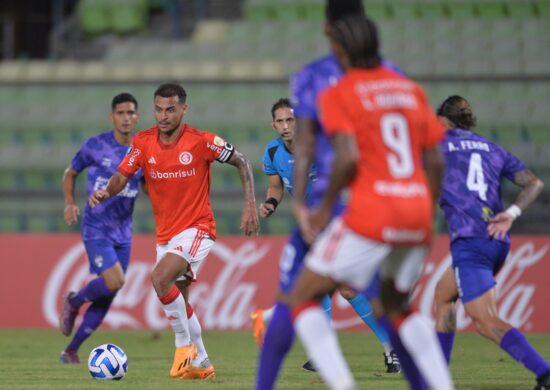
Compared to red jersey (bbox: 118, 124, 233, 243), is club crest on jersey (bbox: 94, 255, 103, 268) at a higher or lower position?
lower

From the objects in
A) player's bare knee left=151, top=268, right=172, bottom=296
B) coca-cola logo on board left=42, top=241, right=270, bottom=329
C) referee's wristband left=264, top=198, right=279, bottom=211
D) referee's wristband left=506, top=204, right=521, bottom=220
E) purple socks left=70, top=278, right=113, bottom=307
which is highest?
referee's wristband left=506, top=204, right=521, bottom=220

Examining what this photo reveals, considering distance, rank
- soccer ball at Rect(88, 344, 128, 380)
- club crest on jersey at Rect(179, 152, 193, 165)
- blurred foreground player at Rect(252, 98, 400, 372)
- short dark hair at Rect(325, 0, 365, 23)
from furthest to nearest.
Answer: blurred foreground player at Rect(252, 98, 400, 372) → club crest on jersey at Rect(179, 152, 193, 165) → soccer ball at Rect(88, 344, 128, 380) → short dark hair at Rect(325, 0, 365, 23)

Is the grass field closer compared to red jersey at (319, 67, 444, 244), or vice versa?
red jersey at (319, 67, 444, 244)

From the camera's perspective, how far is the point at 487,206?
301 inches

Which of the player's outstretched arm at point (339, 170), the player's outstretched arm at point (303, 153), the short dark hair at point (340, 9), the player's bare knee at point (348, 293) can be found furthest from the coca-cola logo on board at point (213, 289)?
the player's outstretched arm at point (339, 170)

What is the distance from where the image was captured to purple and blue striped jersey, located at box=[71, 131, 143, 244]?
11.2m

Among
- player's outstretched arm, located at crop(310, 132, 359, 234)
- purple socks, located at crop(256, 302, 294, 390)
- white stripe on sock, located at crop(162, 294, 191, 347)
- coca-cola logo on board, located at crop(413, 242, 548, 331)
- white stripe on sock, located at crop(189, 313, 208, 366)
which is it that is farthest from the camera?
coca-cola logo on board, located at crop(413, 242, 548, 331)

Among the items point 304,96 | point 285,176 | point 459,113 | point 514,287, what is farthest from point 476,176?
point 514,287

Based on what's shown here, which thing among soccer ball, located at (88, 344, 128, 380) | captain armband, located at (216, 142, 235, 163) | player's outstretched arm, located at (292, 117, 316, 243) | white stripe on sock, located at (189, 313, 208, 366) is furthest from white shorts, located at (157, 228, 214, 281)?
player's outstretched arm, located at (292, 117, 316, 243)

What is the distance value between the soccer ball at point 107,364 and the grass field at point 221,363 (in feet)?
0.30

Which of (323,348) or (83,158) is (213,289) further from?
(323,348)

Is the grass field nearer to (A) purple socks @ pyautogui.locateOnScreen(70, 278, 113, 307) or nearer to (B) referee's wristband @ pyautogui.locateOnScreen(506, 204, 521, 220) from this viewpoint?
(A) purple socks @ pyautogui.locateOnScreen(70, 278, 113, 307)

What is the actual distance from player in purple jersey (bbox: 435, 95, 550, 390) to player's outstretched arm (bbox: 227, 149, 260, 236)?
63.2 inches

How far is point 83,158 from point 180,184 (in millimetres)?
2483
